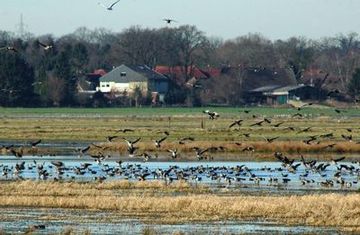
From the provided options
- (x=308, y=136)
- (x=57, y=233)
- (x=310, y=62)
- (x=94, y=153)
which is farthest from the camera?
(x=310, y=62)

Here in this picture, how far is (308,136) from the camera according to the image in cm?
6725

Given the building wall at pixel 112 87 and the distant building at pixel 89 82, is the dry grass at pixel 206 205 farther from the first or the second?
the building wall at pixel 112 87

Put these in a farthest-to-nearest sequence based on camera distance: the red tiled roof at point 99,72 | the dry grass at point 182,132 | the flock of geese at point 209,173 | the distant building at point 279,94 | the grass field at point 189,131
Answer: the red tiled roof at point 99,72, the distant building at point 279,94, the grass field at point 189,131, the dry grass at point 182,132, the flock of geese at point 209,173

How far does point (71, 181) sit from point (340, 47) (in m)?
159

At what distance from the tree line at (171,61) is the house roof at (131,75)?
2.88m

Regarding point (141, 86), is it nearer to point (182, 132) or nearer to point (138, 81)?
point (138, 81)

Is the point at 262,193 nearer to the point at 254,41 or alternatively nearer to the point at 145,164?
the point at 145,164

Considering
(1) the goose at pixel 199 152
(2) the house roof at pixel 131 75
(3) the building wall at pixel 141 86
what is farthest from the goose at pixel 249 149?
(3) the building wall at pixel 141 86

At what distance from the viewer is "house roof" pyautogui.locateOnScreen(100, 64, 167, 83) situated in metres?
138

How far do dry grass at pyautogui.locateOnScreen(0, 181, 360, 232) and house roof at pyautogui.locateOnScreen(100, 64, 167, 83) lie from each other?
332 ft

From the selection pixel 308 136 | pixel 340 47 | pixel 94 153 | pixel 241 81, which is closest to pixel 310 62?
pixel 241 81

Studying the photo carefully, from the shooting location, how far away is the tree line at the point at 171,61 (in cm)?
11812

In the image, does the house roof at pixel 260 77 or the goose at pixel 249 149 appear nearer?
the goose at pixel 249 149

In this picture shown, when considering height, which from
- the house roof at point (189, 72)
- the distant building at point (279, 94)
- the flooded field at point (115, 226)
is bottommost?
the flooded field at point (115, 226)
